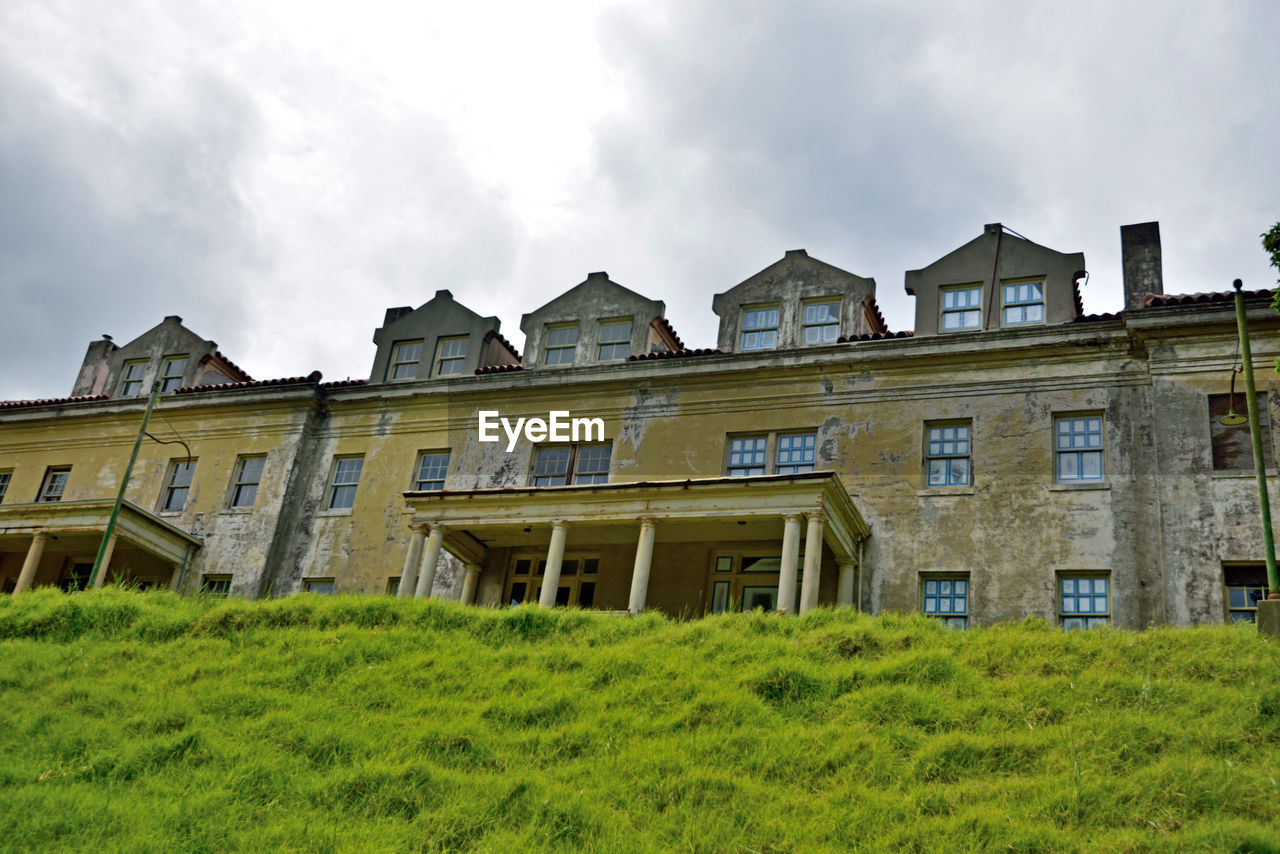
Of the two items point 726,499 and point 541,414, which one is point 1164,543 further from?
point 541,414

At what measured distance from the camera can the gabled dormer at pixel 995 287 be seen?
23359mm

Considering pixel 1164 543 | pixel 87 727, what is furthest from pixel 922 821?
pixel 1164 543

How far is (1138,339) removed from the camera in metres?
21.8

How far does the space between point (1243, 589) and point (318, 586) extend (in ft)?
64.4

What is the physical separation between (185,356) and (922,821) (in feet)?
89.0

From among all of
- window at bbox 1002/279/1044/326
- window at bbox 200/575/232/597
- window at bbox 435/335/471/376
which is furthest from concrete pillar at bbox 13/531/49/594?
window at bbox 1002/279/1044/326

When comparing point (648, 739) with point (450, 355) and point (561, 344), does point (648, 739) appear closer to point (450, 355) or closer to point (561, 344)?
point (561, 344)

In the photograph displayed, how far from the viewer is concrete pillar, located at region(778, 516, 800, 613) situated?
786 inches

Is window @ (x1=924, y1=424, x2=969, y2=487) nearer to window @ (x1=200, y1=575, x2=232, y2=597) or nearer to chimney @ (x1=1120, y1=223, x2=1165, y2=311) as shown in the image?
chimney @ (x1=1120, y1=223, x2=1165, y2=311)

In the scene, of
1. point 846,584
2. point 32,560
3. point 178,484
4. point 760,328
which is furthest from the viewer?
point 178,484

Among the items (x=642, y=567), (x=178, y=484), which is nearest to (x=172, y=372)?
(x=178, y=484)

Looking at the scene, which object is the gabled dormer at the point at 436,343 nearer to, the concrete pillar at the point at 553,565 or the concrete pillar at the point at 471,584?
the concrete pillar at the point at 471,584

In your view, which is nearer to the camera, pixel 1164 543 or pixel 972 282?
pixel 1164 543

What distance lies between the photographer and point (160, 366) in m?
32.2
